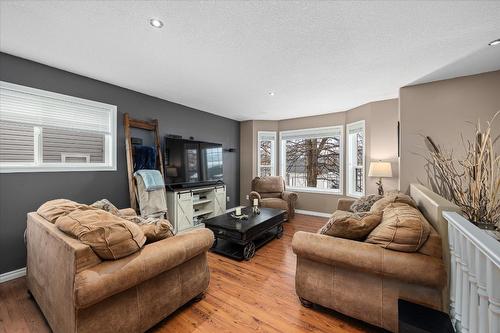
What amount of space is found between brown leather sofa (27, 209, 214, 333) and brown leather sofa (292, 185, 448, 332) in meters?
0.97

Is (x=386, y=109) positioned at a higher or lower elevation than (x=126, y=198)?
higher

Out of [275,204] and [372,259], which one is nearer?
[372,259]

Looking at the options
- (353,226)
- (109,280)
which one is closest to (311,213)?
(353,226)

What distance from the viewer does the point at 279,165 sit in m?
5.70

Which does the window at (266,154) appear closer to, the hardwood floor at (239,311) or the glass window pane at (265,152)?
the glass window pane at (265,152)

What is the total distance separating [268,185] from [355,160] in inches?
81.5

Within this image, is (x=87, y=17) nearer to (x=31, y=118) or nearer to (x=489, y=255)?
(x=31, y=118)

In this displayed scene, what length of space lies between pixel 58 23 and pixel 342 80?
3224mm

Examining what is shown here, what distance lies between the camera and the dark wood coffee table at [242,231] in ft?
8.98

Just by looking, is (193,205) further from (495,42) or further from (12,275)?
(495,42)

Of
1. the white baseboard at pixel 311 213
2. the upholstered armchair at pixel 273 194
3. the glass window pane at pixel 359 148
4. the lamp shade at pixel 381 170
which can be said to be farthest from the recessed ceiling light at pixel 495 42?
the white baseboard at pixel 311 213

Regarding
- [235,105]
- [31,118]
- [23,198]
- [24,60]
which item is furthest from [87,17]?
[235,105]

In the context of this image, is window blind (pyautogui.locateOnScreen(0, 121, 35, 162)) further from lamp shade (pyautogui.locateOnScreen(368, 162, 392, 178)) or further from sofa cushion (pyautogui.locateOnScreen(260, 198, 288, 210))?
lamp shade (pyautogui.locateOnScreen(368, 162, 392, 178))

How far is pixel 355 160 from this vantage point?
4.64 m
